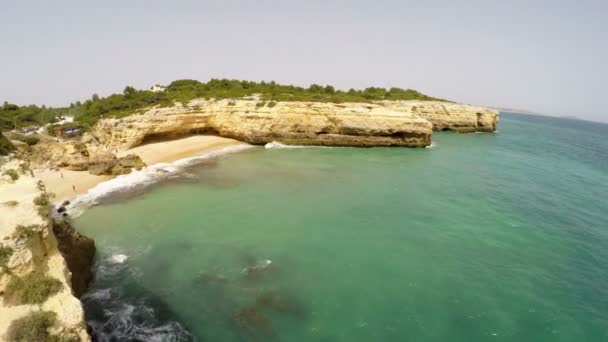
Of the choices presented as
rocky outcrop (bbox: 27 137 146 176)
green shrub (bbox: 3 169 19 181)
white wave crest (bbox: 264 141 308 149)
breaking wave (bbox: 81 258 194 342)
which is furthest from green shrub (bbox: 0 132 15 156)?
white wave crest (bbox: 264 141 308 149)

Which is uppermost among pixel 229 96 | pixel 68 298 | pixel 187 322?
pixel 229 96

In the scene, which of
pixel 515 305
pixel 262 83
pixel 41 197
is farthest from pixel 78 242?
pixel 262 83

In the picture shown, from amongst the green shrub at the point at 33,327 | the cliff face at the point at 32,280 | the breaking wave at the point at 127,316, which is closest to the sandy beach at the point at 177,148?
the breaking wave at the point at 127,316

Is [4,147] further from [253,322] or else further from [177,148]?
[177,148]

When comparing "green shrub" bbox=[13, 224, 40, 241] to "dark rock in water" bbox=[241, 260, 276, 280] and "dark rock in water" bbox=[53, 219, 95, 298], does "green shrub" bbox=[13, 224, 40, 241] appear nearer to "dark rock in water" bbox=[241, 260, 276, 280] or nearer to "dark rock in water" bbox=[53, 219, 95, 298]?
"dark rock in water" bbox=[53, 219, 95, 298]

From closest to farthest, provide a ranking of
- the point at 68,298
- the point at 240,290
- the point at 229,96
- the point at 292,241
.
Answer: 1. the point at 68,298
2. the point at 240,290
3. the point at 292,241
4. the point at 229,96

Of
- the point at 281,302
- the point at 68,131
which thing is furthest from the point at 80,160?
the point at 281,302

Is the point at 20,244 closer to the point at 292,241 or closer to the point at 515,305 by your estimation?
the point at 292,241

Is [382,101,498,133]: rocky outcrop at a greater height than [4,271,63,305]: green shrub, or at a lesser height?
greater
